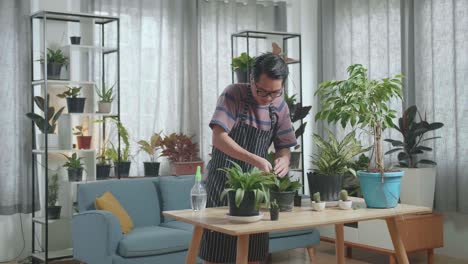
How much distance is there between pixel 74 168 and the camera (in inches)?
217

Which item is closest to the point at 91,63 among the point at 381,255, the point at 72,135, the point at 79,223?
the point at 72,135

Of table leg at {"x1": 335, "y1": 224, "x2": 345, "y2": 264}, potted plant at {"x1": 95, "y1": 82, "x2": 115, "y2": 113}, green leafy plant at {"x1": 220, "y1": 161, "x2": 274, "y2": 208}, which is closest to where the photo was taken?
green leafy plant at {"x1": 220, "y1": 161, "x2": 274, "y2": 208}

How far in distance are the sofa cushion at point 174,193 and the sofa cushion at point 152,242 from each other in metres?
0.43

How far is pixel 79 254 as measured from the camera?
4.88 meters

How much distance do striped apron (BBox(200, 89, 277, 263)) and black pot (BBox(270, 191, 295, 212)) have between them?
19 centimetres

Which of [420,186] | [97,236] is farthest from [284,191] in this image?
[420,186]

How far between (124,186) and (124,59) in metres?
1.64

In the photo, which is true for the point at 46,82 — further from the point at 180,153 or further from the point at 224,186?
the point at 224,186

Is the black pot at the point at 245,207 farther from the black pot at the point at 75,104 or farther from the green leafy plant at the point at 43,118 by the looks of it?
the black pot at the point at 75,104

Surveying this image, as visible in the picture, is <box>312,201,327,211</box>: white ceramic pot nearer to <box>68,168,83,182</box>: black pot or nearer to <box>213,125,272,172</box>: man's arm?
<box>213,125,272,172</box>: man's arm

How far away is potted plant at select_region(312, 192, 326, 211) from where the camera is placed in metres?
3.05

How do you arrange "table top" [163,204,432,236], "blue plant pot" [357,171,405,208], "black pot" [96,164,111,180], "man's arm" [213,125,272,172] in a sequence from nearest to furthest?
"table top" [163,204,432,236]
"man's arm" [213,125,272,172]
"blue plant pot" [357,171,405,208]
"black pot" [96,164,111,180]

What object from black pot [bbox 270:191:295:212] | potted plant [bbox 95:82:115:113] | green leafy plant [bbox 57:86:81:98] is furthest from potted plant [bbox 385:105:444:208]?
green leafy plant [bbox 57:86:81:98]

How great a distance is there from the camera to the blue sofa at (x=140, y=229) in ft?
15.0
